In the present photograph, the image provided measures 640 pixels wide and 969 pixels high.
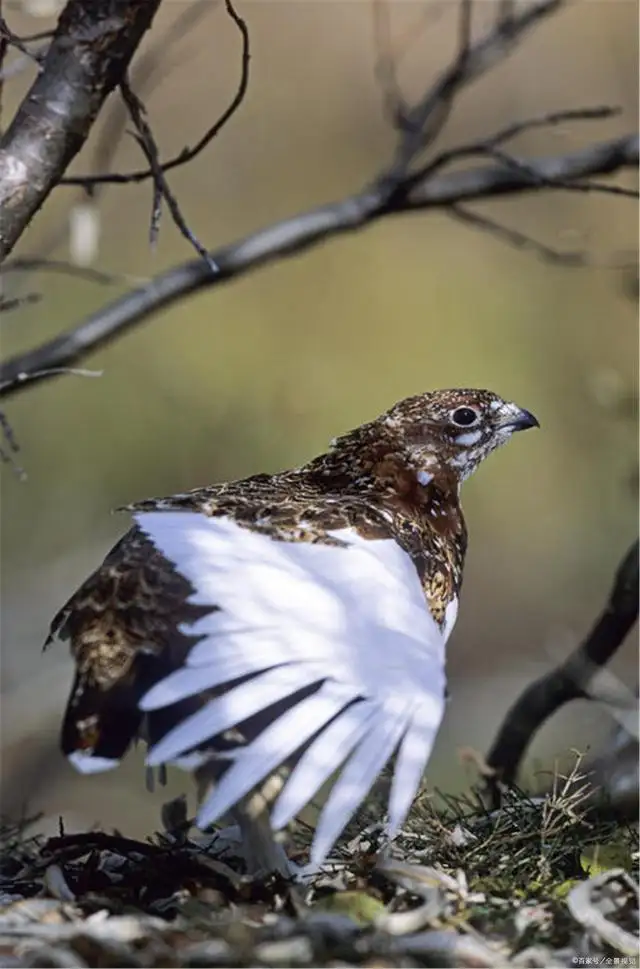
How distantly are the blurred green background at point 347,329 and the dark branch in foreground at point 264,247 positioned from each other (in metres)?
2.07

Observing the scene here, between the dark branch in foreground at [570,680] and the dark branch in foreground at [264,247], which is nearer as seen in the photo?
the dark branch in foreground at [570,680]

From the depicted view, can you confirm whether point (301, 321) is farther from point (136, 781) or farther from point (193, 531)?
point (193, 531)

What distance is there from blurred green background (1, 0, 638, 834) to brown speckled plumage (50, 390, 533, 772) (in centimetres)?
256

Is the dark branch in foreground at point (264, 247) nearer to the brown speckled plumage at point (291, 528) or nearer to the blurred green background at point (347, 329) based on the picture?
the brown speckled plumage at point (291, 528)

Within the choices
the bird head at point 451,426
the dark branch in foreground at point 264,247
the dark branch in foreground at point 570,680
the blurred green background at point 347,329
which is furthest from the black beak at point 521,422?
the blurred green background at point 347,329

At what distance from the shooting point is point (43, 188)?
6.73 feet

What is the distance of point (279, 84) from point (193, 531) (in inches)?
173

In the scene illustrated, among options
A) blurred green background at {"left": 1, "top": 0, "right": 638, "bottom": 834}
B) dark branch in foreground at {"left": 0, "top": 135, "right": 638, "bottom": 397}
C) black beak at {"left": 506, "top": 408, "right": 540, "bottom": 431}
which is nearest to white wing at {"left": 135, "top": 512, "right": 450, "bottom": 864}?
black beak at {"left": 506, "top": 408, "right": 540, "bottom": 431}

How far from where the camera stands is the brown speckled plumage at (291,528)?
1662mm

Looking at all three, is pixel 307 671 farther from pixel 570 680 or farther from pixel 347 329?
pixel 347 329

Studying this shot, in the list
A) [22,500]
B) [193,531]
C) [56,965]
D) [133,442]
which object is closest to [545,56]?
[133,442]

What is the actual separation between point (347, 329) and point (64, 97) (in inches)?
140

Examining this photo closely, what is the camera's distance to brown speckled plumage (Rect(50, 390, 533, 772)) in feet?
5.45

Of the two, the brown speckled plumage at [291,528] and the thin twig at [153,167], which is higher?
the thin twig at [153,167]
